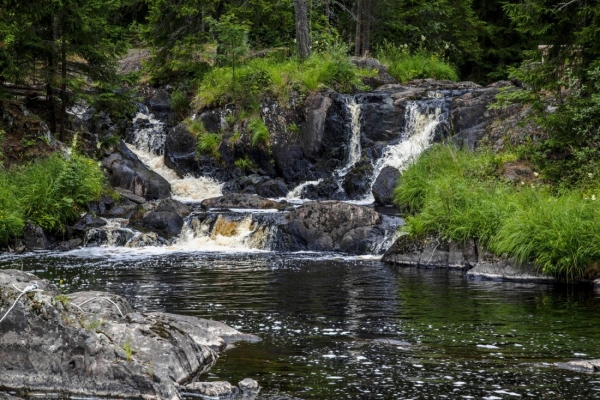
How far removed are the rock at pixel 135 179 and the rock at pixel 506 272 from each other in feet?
38.6

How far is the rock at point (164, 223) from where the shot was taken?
20.7 m

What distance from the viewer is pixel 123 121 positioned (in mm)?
29688

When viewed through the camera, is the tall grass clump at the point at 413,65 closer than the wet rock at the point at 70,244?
No

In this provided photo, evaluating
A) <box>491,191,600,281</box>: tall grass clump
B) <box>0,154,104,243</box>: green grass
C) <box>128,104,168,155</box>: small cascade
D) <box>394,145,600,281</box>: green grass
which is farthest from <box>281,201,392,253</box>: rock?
<box>128,104,168,155</box>: small cascade

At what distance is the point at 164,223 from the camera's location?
2080 centimetres

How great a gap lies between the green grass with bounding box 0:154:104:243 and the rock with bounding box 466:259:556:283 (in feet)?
32.6

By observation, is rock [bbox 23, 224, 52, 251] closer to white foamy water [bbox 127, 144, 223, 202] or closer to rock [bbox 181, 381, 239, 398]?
white foamy water [bbox 127, 144, 223, 202]

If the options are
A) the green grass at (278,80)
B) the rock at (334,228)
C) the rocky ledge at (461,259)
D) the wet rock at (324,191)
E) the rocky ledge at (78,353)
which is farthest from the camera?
the green grass at (278,80)

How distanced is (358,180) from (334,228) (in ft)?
18.2

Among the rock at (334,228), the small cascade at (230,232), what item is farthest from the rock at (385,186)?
the small cascade at (230,232)

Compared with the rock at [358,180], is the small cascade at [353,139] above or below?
above

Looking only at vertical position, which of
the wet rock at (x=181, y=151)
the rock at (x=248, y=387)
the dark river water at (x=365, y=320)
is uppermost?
the wet rock at (x=181, y=151)

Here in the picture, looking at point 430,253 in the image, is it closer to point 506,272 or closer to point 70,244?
point 506,272

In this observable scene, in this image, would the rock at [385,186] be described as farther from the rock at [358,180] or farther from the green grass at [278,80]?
the green grass at [278,80]
